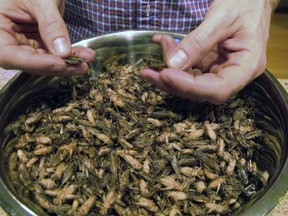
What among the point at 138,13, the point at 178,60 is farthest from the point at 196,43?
the point at 138,13

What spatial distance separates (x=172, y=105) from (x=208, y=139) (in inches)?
5.8

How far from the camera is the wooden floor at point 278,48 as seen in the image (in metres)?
2.07

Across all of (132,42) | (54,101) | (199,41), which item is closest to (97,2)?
(132,42)

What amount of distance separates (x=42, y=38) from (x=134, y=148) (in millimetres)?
337

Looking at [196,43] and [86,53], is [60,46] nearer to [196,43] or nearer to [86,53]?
[86,53]

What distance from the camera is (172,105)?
1.06 m

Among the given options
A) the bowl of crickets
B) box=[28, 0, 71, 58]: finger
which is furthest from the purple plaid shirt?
box=[28, 0, 71, 58]: finger

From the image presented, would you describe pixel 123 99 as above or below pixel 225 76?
below

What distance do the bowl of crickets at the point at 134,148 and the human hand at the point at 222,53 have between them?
8cm

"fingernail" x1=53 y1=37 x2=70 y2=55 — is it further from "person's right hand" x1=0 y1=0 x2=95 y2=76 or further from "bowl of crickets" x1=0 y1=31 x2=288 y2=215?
"bowl of crickets" x1=0 y1=31 x2=288 y2=215

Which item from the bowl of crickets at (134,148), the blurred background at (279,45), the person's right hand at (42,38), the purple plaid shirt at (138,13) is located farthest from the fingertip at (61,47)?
the blurred background at (279,45)

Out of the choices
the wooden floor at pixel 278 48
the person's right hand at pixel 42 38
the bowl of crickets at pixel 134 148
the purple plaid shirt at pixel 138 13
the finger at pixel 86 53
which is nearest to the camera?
the bowl of crickets at pixel 134 148

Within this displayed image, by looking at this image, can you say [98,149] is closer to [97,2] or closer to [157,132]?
[157,132]

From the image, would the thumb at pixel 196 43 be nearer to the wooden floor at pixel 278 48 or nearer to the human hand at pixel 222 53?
the human hand at pixel 222 53
